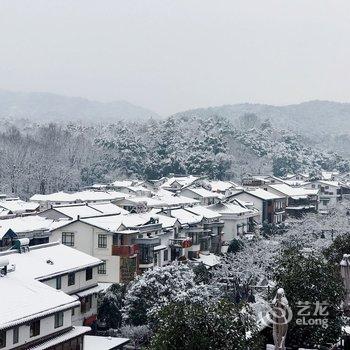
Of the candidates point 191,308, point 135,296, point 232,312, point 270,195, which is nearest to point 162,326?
point 191,308

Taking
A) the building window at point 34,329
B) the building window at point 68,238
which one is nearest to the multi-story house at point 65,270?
the building window at point 34,329

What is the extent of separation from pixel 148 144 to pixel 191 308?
78544 millimetres

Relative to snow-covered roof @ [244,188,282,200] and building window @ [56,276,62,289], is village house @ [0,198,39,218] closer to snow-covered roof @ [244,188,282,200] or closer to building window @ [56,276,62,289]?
building window @ [56,276,62,289]

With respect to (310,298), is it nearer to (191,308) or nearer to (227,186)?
(191,308)

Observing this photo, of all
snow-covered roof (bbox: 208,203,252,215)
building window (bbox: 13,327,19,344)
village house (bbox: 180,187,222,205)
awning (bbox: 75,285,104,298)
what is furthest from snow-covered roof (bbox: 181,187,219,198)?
building window (bbox: 13,327,19,344)

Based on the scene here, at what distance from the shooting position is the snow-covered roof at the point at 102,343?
79.2 feet

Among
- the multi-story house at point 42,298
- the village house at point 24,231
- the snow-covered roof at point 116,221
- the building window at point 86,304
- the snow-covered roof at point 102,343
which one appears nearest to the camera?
the multi-story house at point 42,298

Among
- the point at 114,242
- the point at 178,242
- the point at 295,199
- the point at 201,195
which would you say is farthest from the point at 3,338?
the point at 295,199

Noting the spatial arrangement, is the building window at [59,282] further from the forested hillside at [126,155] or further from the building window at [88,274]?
the forested hillside at [126,155]

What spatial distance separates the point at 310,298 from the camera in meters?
17.1

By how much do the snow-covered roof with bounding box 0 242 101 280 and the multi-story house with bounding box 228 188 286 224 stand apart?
36.1 m

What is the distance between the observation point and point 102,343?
2480cm

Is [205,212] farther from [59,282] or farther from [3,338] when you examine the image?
[3,338]

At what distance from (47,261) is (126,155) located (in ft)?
193
